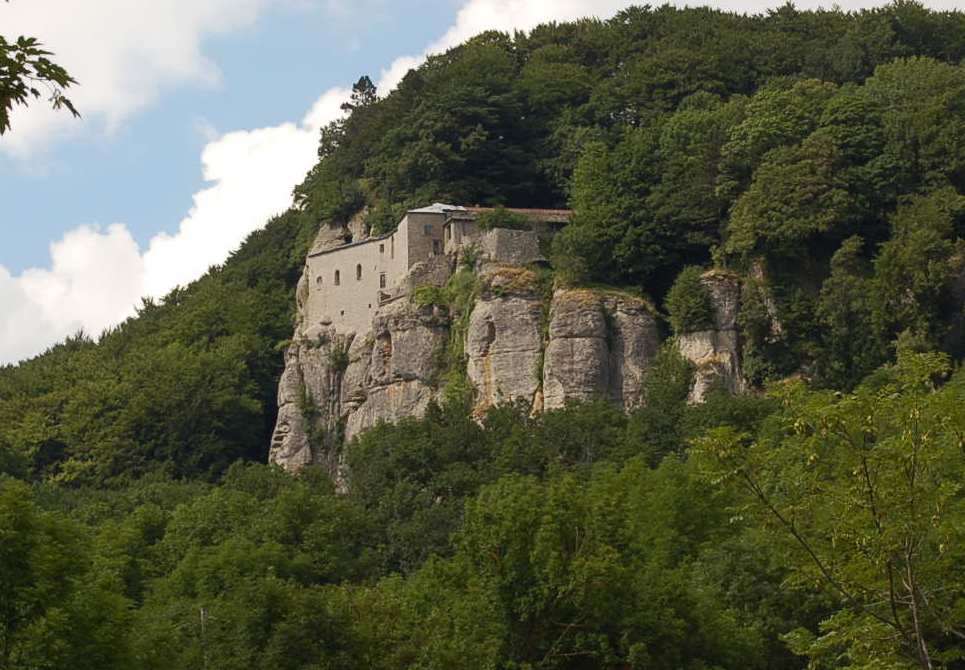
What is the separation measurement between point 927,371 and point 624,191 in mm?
49130

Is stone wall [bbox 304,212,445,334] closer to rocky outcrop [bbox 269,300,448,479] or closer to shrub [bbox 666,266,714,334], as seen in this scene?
rocky outcrop [bbox 269,300,448,479]

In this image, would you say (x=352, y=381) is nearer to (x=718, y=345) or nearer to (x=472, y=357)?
(x=472, y=357)

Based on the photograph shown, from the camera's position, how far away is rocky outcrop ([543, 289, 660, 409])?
74188 millimetres

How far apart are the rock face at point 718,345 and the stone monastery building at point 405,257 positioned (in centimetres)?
795

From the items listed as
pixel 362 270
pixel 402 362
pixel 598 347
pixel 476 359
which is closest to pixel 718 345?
pixel 598 347

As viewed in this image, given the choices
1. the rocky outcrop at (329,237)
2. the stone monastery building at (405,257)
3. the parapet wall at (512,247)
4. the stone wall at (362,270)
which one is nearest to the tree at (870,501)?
the parapet wall at (512,247)

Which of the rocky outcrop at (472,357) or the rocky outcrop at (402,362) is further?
the rocky outcrop at (402,362)

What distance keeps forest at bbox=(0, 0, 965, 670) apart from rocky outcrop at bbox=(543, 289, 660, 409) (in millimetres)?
927

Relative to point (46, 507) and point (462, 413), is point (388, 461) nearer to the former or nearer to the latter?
point (462, 413)

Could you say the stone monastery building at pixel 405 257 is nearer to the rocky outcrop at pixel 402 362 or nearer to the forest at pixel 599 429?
the rocky outcrop at pixel 402 362

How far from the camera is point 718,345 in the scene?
72.9 meters

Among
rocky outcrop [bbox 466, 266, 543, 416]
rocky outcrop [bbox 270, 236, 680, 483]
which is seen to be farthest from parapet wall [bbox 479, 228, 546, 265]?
rocky outcrop [bbox 466, 266, 543, 416]

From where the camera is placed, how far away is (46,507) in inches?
2790

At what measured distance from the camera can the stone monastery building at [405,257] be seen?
258 feet
